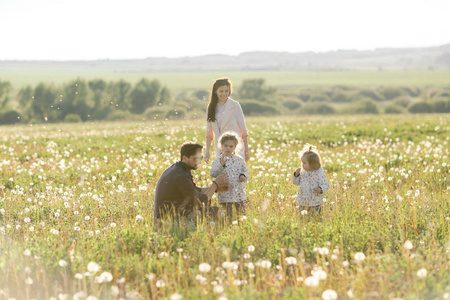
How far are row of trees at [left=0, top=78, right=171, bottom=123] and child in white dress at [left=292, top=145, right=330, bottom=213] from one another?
52.4 m

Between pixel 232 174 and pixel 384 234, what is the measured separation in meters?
2.42

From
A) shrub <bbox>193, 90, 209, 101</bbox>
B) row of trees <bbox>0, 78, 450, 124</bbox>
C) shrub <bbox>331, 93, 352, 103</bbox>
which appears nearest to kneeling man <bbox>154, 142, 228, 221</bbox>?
shrub <bbox>193, 90, 209, 101</bbox>

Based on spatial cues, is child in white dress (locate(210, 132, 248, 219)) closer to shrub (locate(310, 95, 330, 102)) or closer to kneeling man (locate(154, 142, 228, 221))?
kneeling man (locate(154, 142, 228, 221))

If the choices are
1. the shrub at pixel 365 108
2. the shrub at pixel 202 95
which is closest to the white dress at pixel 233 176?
the shrub at pixel 202 95

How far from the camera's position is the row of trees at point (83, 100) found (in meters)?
61.4

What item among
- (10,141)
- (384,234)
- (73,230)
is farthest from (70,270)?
(10,141)

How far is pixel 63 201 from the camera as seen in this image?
847cm

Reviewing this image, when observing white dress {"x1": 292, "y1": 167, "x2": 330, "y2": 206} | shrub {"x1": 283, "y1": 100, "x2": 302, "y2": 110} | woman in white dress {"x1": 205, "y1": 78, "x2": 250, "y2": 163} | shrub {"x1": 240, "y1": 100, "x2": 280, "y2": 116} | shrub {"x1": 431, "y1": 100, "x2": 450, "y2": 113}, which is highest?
woman in white dress {"x1": 205, "y1": 78, "x2": 250, "y2": 163}

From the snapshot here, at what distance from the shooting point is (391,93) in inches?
4360

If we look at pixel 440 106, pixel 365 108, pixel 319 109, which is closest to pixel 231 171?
pixel 440 106

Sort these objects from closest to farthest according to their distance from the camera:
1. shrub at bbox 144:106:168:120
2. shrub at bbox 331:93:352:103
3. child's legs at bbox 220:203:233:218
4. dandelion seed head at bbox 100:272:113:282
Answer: dandelion seed head at bbox 100:272:113:282 → child's legs at bbox 220:203:233:218 → shrub at bbox 144:106:168:120 → shrub at bbox 331:93:352:103

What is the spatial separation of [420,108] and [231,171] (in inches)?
2557

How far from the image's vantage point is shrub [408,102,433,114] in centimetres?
6525

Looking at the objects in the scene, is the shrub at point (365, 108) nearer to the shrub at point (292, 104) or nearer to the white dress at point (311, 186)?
the shrub at point (292, 104)
